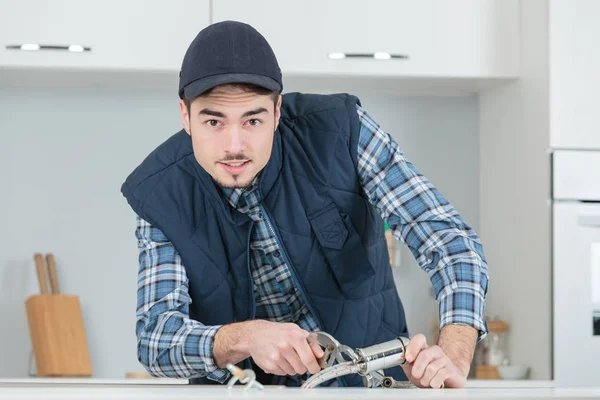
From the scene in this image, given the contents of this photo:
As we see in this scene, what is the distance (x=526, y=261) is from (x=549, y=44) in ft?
2.06

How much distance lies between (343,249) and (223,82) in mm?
440

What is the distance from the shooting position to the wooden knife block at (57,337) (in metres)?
2.78

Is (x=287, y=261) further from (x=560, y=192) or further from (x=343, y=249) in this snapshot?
(x=560, y=192)

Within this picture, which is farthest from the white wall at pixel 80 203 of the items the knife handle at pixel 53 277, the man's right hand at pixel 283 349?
the man's right hand at pixel 283 349

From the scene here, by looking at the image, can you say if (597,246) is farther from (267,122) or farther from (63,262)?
(63,262)

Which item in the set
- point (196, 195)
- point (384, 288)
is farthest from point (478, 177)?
point (196, 195)

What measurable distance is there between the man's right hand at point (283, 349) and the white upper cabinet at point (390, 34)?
150cm

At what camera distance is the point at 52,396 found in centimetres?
89

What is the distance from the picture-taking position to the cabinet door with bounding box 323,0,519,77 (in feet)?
9.08

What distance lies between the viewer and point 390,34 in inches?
109

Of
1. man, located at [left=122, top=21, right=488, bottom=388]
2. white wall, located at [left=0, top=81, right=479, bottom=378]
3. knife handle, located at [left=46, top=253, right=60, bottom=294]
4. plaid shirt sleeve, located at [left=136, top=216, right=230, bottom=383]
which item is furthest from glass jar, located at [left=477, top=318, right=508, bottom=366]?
plaid shirt sleeve, located at [left=136, top=216, right=230, bottom=383]

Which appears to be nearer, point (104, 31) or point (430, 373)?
point (430, 373)

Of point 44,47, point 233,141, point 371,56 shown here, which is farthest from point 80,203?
point 233,141

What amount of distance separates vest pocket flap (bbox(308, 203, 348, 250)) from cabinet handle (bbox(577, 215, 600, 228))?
1102 millimetres
